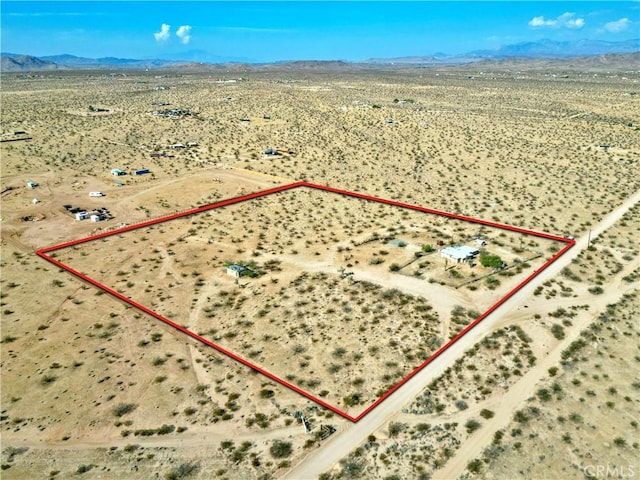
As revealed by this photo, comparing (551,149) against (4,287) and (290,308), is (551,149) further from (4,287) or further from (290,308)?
(4,287)

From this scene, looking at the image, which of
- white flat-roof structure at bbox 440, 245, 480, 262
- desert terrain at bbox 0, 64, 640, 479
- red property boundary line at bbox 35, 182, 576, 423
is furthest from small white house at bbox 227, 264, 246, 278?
white flat-roof structure at bbox 440, 245, 480, 262

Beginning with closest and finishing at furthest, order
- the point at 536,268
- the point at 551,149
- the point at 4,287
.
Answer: the point at 4,287
the point at 536,268
the point at 551,149

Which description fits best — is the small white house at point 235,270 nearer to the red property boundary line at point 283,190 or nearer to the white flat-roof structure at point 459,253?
the red property boundary line at point 283,190

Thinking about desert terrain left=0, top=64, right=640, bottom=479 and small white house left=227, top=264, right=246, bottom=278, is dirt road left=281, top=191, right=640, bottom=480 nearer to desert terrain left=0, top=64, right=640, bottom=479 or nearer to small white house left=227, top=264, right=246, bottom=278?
desert terrain left=0, top=64, right=640, bottom=479

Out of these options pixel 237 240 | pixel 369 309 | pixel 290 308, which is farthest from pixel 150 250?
pixel 369 309

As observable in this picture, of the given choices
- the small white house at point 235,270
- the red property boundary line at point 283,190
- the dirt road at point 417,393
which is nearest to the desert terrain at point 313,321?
the dirt road at point 417,393

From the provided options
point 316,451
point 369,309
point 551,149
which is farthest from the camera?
point 551,149

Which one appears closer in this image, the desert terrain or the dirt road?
the dirt road
